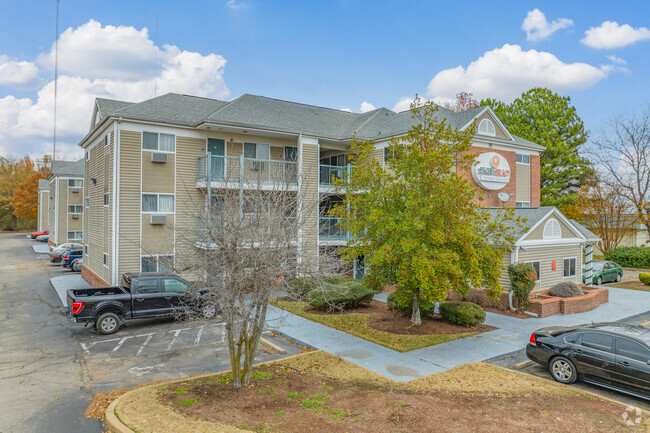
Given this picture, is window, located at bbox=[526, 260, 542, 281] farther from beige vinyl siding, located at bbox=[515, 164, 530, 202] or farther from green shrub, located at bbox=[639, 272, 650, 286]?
green shrub, located at bbox=[639, 272, 650, 286]

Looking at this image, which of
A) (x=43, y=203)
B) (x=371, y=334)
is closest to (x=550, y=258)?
(x=371, y=334)

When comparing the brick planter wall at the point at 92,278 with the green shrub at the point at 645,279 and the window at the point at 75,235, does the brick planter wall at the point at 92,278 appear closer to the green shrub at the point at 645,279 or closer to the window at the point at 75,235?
the window at the point at 75,235

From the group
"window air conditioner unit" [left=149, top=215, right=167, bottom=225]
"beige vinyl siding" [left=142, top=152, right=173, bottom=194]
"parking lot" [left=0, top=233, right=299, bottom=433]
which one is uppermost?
"beige vinyl siding" [left=142, top=152, right=173, bottom=194]

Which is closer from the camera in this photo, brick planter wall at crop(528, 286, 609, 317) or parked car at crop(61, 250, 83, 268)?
brick planter wall at crop(528, 286, 609, 317)

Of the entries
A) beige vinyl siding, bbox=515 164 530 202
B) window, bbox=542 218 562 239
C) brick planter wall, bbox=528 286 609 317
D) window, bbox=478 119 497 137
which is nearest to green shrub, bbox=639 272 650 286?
beige vinyl siding, bbox=515 164 530 202

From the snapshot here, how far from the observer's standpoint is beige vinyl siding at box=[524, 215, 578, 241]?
18.0 metres

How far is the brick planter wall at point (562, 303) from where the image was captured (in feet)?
52.8

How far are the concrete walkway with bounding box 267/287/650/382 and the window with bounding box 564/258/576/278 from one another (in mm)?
3196

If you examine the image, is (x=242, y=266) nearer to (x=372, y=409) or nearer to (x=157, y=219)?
(x=372, y=409)

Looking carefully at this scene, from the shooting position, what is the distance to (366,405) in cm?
783

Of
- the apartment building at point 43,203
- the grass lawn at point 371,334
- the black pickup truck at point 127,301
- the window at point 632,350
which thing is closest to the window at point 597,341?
the window at point 632,350

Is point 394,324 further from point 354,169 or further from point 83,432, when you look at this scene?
point 83,432

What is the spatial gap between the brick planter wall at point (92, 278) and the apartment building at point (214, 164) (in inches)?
2.9

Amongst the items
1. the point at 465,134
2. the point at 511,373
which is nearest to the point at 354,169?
the point at 465,134
